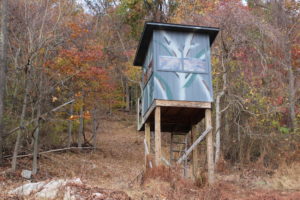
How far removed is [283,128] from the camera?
17.2 m

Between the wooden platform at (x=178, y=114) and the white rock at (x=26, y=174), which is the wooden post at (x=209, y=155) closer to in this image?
the wooden platform at (x=178, y=114)

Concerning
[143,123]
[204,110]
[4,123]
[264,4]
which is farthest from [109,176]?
[264,4]

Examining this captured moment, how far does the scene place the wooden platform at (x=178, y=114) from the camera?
11.4 metres

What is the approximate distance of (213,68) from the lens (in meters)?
18.1

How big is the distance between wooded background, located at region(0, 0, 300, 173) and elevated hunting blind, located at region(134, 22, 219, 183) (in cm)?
406

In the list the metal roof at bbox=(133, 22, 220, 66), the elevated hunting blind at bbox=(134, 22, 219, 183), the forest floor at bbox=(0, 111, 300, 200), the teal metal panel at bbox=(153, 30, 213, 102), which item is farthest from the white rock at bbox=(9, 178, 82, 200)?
the metal roof at bbox=(133, 22, 220, 66)

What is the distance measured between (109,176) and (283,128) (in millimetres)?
8973

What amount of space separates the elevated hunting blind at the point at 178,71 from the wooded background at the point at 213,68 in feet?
13.3

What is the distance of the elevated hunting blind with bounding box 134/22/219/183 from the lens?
11.4 meters

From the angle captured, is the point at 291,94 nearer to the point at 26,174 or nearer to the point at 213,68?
the point at 213,68

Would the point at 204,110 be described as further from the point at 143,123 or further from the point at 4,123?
the point at 4,123

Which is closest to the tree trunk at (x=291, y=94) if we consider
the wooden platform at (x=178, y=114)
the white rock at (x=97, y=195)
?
the wooden platform at (x=178, y=114)

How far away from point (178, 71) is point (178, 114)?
205 cm

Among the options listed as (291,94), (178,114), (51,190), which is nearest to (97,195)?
(51,190)
